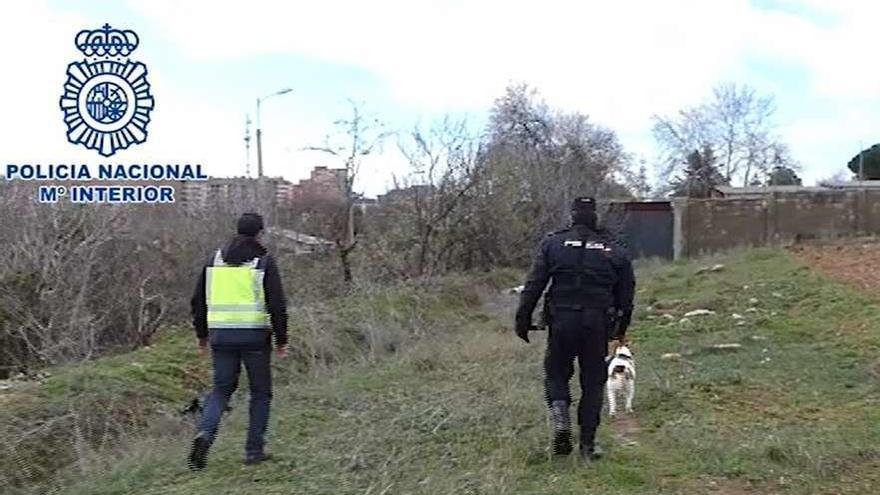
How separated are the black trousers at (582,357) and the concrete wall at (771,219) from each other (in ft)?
84.2

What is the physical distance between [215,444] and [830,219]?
91.2 ft

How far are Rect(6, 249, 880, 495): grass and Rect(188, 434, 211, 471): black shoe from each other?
0.11 meters

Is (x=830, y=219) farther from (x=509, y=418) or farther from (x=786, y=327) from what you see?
(x=509, y=418)

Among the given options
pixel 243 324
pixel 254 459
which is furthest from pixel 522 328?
pixel 254 459

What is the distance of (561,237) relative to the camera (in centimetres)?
707

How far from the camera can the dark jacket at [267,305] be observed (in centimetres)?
714

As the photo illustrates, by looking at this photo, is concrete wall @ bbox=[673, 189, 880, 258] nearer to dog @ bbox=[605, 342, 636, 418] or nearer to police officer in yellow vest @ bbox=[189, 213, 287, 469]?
dog @ bbox=[605, 342, 636, 418]

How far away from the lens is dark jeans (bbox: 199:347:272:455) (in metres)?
7.18

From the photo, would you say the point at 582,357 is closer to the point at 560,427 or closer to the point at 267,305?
the point at 560,427

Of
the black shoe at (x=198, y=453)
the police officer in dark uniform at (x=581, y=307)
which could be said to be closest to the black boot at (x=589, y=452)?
the police officer in dark uniform at (x=581, y=307)

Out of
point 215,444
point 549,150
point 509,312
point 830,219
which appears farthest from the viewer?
point 549,150

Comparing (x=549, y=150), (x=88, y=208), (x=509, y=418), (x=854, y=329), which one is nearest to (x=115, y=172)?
(x=88, y=208)

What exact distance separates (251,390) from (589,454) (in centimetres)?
240

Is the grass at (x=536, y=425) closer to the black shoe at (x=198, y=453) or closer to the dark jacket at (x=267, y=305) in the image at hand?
the black shoe at (x=198, y=453)
